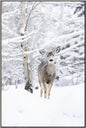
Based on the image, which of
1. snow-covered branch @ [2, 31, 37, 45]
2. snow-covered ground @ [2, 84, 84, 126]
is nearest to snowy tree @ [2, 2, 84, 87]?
snow-covered branch @ [2, 31, 37, 45]

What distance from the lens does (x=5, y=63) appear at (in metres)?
3.01

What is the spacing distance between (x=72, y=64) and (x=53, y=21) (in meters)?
0.51

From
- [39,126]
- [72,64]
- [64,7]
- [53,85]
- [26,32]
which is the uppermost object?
[64,7]

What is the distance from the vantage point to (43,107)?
115 inches

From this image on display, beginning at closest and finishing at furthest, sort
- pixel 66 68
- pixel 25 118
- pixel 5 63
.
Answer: pixel 25 118
pixel 5 63
pixel 66 68

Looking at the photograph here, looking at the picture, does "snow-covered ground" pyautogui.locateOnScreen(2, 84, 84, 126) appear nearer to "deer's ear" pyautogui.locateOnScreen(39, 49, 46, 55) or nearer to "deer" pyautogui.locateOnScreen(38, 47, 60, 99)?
"deer" pyautogui.locateOnScreen(38, 47, 60, 99)

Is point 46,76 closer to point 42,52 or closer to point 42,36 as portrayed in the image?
point 42,52

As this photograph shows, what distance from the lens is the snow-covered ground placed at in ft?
9.04

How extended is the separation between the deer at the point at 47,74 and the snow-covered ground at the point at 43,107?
52mm

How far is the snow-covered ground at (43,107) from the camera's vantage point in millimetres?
2754

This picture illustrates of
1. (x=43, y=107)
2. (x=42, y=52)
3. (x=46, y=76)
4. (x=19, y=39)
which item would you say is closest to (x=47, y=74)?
(x=46, y=76)

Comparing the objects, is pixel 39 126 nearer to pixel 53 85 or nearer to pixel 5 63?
pixel 53 85

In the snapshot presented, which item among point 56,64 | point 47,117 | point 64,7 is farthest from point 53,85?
point 64,7

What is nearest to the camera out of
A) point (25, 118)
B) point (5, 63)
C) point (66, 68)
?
point (25, 118)
